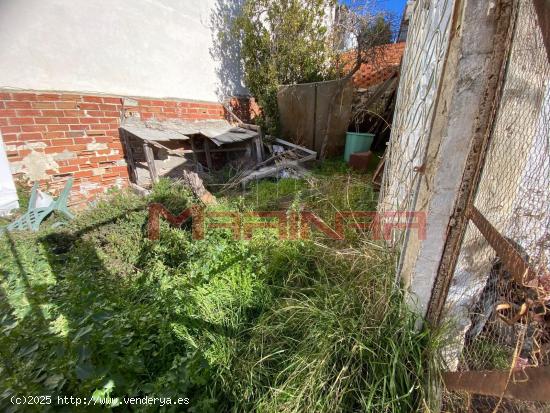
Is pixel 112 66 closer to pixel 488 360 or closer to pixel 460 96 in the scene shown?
pixel 460 96

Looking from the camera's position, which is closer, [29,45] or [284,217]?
[284,217]

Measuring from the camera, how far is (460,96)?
39.8 inches

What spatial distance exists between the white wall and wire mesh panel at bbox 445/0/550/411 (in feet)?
16.6

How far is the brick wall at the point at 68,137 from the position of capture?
3.27 meters

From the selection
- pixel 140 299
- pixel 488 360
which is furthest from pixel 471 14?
pixel 140 299

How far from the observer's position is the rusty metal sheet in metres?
0.83

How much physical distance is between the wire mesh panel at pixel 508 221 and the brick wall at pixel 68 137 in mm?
4950

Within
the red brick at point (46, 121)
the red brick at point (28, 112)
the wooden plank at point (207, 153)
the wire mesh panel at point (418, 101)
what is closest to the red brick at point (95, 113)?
the red brick at point (46, 121)

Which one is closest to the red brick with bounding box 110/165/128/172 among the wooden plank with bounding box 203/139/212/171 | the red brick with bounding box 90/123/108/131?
the red brick with bounding box 90/123/108/131

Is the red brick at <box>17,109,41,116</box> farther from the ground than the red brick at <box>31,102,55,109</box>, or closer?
closer

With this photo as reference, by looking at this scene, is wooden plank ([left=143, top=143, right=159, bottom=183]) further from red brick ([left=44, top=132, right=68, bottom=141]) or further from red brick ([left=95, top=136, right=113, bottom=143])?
red brick ([left=44, top=132, right=68, bottom=141])

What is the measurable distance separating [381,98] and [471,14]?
17.7 feet

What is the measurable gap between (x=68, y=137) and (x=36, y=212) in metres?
1.27

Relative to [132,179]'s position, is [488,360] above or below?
below
